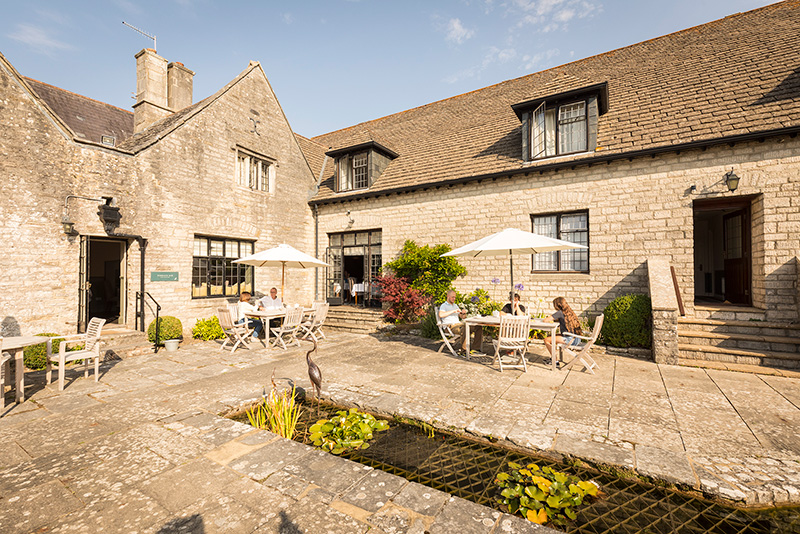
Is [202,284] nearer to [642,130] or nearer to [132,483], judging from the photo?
[132,483]

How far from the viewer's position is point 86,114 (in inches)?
595

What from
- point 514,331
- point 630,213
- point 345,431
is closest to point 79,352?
point 345,431

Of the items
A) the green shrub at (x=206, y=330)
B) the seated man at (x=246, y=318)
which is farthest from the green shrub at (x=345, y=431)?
the green shrub at (x=206, y=330)

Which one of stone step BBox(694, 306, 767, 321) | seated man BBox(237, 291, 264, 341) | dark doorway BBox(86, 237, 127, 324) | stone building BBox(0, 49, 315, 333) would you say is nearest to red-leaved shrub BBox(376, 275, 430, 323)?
seated man BBox(237, 291, 264, 341)

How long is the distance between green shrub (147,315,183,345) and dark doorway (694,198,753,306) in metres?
13.1

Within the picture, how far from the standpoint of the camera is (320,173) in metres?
15.4

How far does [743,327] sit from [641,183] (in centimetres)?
372

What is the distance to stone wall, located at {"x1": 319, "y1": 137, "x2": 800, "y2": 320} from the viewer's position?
732 cm

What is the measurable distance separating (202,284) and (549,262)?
10.2 m

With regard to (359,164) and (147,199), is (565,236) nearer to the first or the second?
(359,164)

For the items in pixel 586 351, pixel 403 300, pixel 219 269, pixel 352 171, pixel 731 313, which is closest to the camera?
pixel 586 351

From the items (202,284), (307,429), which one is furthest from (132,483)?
(202,284)

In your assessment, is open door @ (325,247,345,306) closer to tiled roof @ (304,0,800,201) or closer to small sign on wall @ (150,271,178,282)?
tiled roof @ (304,0,800,201)

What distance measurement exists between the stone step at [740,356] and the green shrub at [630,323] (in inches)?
25.5
